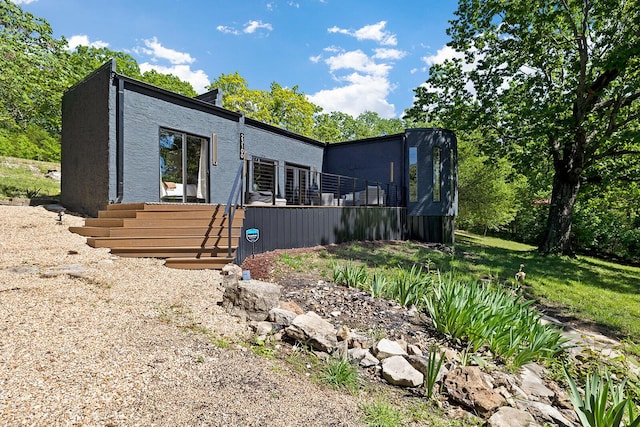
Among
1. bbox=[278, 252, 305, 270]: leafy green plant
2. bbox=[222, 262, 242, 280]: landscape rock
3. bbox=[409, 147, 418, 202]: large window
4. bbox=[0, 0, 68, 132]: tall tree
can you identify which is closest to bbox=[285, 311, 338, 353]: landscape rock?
bbox=[222, 262, 242, 280]: landscape rock

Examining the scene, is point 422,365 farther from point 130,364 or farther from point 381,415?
point 130,364

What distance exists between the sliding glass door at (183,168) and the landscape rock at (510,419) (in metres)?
7.84

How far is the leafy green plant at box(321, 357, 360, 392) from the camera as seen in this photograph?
8.65 ft

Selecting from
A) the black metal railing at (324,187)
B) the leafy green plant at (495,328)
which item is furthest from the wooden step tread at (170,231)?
the black metal railing at (324,187)

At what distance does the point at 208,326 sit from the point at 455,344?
9.11 ft

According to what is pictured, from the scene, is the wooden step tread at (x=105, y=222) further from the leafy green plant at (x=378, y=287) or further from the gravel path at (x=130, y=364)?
the leafy green plant at (x=378, y=287)

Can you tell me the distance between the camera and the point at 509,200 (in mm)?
20094

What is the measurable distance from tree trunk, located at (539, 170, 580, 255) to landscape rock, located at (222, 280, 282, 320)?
39.4 feet

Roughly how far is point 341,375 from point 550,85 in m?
14.0

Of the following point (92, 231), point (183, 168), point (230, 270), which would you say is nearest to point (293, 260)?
point (230, 270)

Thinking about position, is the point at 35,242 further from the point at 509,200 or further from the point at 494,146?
the point at 509,200

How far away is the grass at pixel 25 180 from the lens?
10.4m

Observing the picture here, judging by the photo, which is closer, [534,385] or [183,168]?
[534,385]

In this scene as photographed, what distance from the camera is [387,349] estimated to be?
3.18 meters
